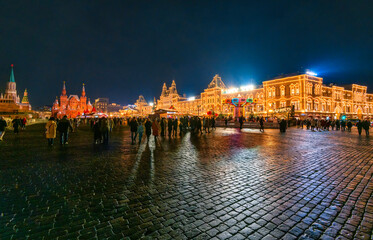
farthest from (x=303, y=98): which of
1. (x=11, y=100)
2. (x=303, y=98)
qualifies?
(x=11, y=100)

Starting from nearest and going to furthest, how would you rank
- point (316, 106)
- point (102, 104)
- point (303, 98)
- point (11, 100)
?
point (303, 98) < point (316, 106) < point (11, 100) < point (102, 104)

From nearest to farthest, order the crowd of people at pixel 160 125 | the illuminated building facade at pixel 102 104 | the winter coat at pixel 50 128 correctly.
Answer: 1. the winter coat at pixel 50 128
2. the crowd of people at pixel 160 125
3. the illuminated building facade at pixel 102 104

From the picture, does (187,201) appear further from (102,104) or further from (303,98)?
(102,104)

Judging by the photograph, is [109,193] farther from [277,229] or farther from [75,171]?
[277,229]

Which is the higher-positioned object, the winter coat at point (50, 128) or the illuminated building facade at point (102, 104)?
the illuminated building facade at point (102, 104)

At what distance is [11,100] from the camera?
74875 mm

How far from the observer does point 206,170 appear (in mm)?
5672

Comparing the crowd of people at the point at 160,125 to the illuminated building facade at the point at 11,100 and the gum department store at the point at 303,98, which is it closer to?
the gum department store at the point at 303,98

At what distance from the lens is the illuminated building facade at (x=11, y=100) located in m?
67.7

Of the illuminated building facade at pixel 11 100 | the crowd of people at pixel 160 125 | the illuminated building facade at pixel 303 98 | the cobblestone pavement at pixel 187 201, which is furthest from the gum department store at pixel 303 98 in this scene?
the illuminated building facade at pixel 11 100

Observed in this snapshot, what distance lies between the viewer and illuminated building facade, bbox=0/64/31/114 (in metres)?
67.7

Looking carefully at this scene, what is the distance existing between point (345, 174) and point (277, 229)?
13.0ft

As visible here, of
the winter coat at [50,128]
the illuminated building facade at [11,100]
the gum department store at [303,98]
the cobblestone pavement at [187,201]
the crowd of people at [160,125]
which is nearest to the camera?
the cobblestone pavement at [187,201]

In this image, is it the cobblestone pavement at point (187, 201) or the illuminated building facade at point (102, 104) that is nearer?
the cobblestone pavement at point (187, 201)
